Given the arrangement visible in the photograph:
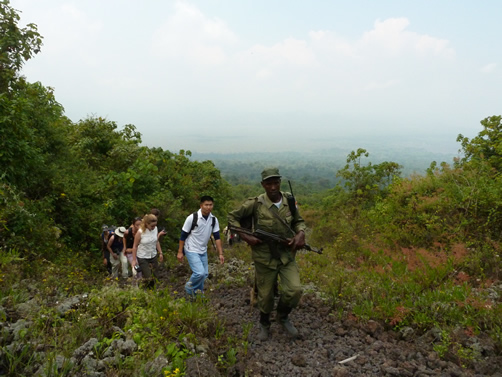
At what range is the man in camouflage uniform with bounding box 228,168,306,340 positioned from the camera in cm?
410

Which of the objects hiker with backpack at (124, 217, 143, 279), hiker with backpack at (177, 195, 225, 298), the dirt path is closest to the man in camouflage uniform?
the dirt path

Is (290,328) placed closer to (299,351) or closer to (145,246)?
(299,351)

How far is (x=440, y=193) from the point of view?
899 cm

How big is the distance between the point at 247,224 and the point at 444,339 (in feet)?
8.96

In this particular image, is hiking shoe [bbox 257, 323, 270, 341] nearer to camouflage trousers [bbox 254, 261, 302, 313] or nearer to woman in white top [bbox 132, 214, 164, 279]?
camouflage trousers [bbox 254, 261, 302, 313]

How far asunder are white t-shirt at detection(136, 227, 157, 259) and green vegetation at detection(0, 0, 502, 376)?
33.3 inches

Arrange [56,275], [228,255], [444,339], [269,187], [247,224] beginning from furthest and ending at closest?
1. [228,255]
2. [56,275]
3. [247,224]
4. [269,187]
5. [444,339]

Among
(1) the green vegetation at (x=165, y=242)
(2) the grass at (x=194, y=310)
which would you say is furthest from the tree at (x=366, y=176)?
(2) the grass at (x=194, y=310)

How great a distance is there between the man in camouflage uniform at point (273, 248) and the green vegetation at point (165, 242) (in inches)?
20.0

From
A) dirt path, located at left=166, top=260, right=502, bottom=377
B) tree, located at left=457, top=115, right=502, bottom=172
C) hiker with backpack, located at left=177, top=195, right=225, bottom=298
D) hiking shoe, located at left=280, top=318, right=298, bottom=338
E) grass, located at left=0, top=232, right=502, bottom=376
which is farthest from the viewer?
tree, located at left=457, top=115, right=502, bottom=172

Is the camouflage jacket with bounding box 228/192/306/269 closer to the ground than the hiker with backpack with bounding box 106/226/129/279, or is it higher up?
higher up

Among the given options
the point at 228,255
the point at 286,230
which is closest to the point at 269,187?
the point at 286,230

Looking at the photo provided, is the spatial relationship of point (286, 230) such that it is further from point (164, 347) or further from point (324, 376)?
point (164, 347)

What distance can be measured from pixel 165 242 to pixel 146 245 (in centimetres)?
441
